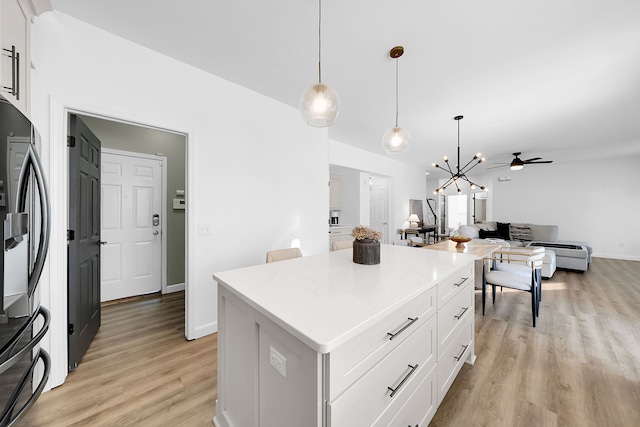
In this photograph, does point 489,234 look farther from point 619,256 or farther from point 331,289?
point 331,289

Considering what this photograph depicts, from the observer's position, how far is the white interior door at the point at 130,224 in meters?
3.21

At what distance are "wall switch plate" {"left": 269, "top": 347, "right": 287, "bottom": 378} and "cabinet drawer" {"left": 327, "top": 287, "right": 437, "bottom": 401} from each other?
0.20 meters

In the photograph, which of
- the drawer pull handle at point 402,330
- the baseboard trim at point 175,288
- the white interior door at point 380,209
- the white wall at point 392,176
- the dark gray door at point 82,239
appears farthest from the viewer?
the white interior door at point 380,209

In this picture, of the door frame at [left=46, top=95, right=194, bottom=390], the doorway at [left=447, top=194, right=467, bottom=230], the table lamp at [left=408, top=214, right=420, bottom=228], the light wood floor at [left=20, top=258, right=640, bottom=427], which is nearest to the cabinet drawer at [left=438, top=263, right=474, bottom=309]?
the light wood floor at [left=20, top=258, right=640, bottom=427]

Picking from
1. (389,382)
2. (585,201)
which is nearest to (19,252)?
(389,382)

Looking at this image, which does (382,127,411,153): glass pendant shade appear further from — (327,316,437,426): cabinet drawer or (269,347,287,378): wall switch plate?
(269,347,287,378): wall switch plate

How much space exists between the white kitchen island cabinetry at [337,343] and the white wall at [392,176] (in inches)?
145

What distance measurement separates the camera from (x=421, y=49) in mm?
2068

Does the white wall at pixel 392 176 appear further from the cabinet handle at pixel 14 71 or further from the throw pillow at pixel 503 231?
the cabinet handle at pixel 14 71

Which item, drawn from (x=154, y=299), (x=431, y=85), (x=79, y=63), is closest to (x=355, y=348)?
(x=79, y=63)

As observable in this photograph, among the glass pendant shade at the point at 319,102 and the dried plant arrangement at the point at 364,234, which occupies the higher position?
the glass pendant shade at the point at 319,102

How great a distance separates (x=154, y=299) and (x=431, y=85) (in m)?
4.42

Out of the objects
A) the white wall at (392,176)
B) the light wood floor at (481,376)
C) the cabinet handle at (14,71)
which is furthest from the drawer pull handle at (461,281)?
the white wall at (392,176)

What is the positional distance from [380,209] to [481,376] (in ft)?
17.0
